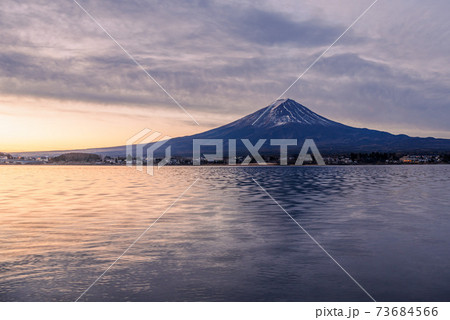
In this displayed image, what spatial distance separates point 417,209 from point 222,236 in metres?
16.1

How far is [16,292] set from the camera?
10234mm

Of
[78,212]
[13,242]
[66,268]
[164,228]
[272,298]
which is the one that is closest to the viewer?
[272,298]

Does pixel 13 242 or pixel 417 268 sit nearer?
pixel 417 268

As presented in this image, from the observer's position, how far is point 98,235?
61.8 feet

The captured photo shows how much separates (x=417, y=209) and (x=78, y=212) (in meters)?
21.1
